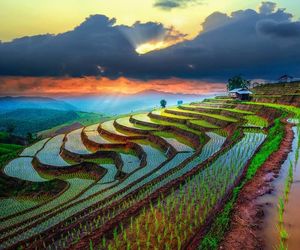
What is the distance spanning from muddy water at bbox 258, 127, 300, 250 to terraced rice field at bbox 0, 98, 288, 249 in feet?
4.24

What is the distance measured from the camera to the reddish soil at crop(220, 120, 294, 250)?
6.34 metres

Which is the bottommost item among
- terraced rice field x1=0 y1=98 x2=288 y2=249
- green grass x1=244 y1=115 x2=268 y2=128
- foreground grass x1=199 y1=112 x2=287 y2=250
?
terraced rice field x1=0 y1=98 x2=288 y2=249

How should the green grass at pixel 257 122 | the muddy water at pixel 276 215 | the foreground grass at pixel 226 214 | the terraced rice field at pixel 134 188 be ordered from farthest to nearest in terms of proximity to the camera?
the green grass at pixel 257 122
the terraced rice field at pixel 134 188
the foreground grass at pixel 226 214
the muddy water at pixel 276 215

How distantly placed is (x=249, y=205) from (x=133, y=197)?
468 centimetres

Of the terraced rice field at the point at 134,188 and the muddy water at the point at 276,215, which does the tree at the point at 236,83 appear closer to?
the terraced rice field at the point at 134,188

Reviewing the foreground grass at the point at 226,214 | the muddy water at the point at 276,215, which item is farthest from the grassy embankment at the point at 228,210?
the muddy water at the point at 276,215

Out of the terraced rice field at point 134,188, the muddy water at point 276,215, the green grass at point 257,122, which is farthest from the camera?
the green grass at point 257,122

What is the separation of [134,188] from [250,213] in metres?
6.93

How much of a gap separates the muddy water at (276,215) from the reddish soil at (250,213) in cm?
15

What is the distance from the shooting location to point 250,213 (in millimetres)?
7652

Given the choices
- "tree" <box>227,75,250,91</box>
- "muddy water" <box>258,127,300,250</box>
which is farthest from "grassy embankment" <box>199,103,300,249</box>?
"tree" <box>227,75,250,91</box>

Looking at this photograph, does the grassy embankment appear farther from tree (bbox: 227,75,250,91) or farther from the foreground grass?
tree (bbox: 227,75,250,91)

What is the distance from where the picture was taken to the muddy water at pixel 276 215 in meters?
6.30

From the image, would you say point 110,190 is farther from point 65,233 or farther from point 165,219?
point 165,219
